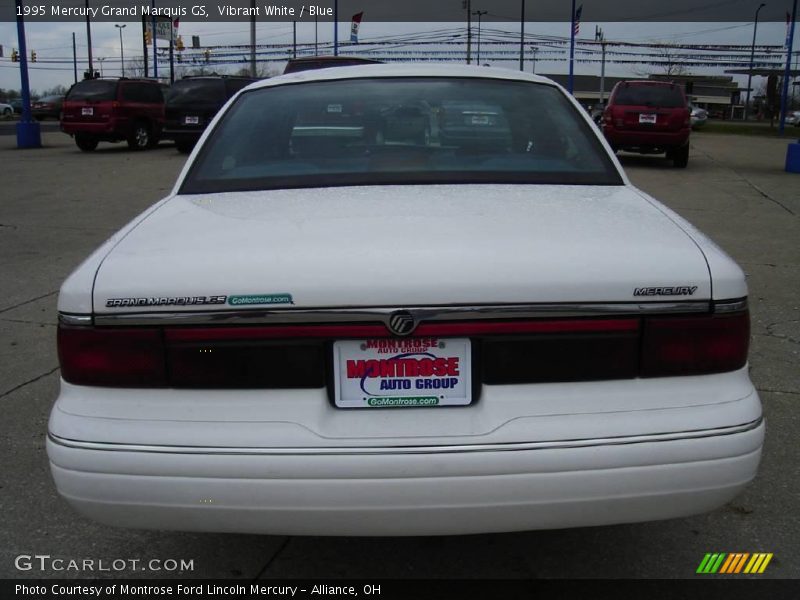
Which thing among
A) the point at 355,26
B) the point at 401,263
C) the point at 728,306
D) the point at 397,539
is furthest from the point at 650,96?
the point at 355,26

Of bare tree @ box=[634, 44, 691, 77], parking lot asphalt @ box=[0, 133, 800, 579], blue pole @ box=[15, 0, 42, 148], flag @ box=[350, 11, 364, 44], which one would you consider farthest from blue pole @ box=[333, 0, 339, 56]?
bare tree @ box=[634, 44, 691, 77]

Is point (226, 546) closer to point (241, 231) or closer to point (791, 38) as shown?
point (241, 231)

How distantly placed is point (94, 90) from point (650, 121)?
12.7m

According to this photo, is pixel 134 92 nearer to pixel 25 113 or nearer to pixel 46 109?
pixel 25 113

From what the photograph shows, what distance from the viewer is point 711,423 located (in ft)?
6.51

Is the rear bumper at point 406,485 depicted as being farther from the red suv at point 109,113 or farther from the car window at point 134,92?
the car window at point 134,92

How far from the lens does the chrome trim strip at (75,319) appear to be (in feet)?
6.55

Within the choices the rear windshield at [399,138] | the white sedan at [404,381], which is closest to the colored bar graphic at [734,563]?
the white sedan at [404,381]

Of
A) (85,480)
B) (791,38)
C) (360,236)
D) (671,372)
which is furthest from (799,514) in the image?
(791,38)

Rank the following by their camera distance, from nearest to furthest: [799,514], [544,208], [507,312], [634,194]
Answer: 1. [507,312]
2. [544,208]
3. [634,194]
4. [799,514]

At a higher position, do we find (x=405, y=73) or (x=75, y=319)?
(x=405, y=73)

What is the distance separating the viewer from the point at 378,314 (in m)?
1.90

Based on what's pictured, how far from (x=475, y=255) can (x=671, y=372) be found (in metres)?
0.60

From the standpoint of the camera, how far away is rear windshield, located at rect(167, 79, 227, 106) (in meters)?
17.0
